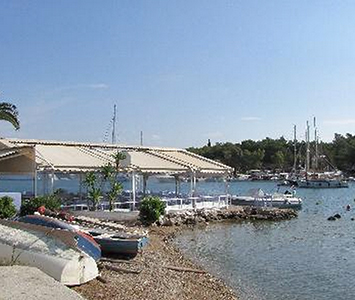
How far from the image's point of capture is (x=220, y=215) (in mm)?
38375

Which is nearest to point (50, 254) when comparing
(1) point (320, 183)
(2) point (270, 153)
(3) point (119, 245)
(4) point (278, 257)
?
(3) point (119, 245)

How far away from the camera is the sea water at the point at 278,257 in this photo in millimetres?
18938

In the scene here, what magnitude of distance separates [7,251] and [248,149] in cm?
15729

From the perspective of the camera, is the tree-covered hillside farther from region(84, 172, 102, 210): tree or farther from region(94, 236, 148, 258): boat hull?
region(94, 236, 148, 258): boat hull

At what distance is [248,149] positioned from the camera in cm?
16925

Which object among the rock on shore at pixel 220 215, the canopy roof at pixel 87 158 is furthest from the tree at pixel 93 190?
the rock on shore at pixel 220 215

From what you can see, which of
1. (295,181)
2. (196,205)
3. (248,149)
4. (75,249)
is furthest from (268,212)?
(248,149)

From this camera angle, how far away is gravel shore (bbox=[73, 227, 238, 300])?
14148 mm

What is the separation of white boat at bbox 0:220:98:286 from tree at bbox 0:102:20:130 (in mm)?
14384

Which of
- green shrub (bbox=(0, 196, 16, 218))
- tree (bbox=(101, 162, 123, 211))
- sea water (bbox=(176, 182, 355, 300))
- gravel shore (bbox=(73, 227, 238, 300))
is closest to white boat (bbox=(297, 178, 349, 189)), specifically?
sea water (bbox=(176, 182, 355, 300))

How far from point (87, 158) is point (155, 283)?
60.4 feet

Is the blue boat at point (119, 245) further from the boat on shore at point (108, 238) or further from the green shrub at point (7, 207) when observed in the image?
the green shrub at point (7, 207)

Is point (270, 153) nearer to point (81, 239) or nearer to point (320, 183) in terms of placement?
point (320, 183)

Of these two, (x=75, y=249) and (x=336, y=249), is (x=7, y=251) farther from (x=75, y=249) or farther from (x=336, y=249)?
(x=336, y=249)
